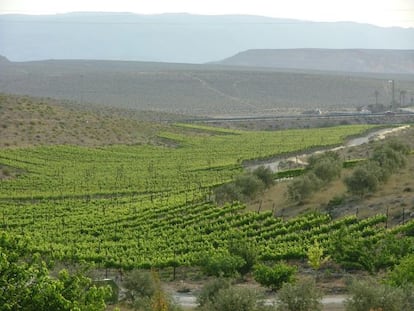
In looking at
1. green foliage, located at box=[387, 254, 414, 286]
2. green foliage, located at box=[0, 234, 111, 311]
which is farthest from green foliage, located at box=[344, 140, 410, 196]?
green foliage, located at box=[0, 234, 111, 311]

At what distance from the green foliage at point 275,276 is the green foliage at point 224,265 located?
77.4 inches

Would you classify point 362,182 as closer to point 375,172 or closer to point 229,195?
point 375,172

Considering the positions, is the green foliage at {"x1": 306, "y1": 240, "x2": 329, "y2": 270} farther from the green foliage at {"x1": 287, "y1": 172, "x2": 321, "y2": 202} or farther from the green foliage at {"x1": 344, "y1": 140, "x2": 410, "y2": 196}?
the green foliage at {"x1": 287, "y1": 172, "x2": 321, "y2": 202}

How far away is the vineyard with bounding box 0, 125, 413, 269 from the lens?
116 ft

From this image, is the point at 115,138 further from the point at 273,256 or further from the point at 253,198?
the point at 273,256

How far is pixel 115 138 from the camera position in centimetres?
8738

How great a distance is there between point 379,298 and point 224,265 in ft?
34.7

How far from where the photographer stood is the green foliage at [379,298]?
67.5 ft

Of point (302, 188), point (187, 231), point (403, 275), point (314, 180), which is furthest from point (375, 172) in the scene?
point (403, 275)

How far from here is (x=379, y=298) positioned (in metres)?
20.7

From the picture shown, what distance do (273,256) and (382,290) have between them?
12047 mm

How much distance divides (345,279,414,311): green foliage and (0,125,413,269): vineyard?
29.6 feet

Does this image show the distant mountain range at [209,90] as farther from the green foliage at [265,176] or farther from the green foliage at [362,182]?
the green foliage at [362,182]

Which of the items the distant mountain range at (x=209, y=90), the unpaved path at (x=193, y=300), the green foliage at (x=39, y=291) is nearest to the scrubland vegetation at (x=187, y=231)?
the green foliage at (x=39, y=291)
